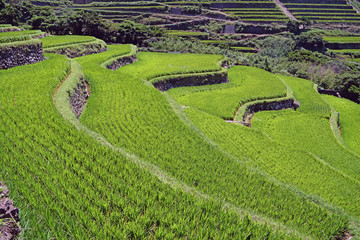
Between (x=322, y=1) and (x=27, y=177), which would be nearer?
(x=27, y=177)

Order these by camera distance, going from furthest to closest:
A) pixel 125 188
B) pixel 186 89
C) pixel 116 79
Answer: pixel 186 89
pixel 116 79
pixel 125 188

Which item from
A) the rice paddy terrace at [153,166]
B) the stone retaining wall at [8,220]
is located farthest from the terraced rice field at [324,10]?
the stone retaining wall at [8,220]

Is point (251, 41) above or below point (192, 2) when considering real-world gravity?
below

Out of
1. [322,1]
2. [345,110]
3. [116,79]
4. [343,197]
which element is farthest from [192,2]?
[343,197]

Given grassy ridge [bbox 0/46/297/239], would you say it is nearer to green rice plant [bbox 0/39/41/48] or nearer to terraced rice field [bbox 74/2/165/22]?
green rice plant [bbox 0/39/41/48]

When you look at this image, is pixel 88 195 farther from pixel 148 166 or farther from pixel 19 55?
pixel 19 55

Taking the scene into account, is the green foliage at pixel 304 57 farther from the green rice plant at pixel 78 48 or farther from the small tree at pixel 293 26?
the green rice plant at pixel 78 48

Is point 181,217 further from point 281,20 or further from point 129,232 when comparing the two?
point 281,20
